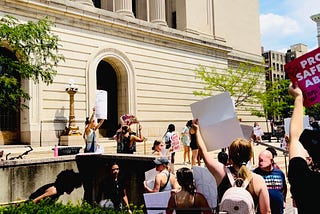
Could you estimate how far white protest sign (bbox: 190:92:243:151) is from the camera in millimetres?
4523

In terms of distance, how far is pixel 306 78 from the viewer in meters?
3.68

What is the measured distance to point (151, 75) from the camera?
2856 cm

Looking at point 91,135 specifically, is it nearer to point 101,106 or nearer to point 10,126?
point 101,106

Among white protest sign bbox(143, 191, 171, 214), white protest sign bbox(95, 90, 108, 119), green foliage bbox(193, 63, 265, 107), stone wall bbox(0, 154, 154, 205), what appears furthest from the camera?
green foliage bbox(193, 63, 265, 107)

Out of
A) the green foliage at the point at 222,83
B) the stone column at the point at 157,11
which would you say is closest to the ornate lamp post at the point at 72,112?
the stone column at the point at 157,11

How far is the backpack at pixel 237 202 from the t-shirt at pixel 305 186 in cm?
110

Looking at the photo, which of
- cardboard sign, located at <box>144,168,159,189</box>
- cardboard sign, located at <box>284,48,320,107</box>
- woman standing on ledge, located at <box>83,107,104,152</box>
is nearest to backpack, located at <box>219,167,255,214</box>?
cardboard sign, located at <box>284,48,320,107</box>

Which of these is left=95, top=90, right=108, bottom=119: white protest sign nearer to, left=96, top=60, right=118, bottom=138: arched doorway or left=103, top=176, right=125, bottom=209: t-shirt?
left=103, top=176, right=125, bottom=209: t-shirt

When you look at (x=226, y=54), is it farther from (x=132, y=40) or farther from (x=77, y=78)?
(x=77, y=78)

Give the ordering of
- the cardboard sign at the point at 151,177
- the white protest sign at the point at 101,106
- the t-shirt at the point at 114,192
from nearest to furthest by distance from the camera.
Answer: the cardboard sign at the point at 151,177 → the t-shirt at the point at 114,192 → the white protest sign at the point at 101,106

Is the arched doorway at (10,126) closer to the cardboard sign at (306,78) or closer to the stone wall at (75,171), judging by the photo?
the stone wall at (75,171)

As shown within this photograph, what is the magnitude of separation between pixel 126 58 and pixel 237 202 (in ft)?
78.2

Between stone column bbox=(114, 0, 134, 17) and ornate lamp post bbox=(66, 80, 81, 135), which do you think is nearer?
ornate lamp post bbox=(66, 80, 81, 135)

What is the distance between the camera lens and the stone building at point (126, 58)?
21.8m
